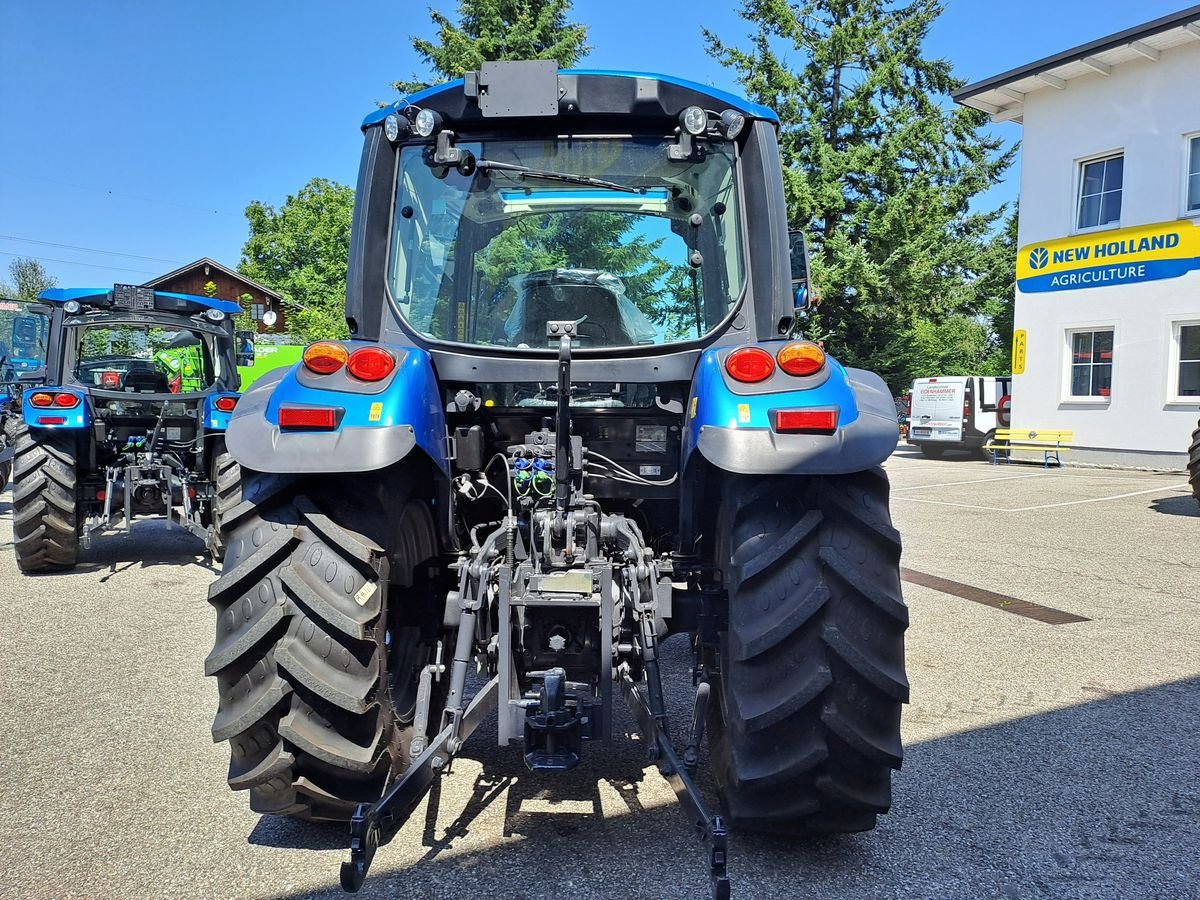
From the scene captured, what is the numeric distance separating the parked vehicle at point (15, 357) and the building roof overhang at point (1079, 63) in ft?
56.7

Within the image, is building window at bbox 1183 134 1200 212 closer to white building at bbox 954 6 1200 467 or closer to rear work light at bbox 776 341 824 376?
white building at bbox 954 6 1200 467

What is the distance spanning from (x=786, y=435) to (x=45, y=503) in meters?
6.76

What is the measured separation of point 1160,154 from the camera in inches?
636

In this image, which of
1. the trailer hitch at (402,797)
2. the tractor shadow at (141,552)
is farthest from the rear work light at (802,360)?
the tractor shadow at (141,552)

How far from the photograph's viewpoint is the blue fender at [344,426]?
2.69 meters

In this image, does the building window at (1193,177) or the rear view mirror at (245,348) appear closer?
the rear view mirror at (245,348)

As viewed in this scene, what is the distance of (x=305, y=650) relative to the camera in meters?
2.64

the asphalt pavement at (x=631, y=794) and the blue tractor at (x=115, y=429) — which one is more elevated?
the blue tractor at (x=115, y=429)

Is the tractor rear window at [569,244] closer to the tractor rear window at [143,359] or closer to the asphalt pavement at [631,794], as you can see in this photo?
the asphalt pavement at [631,794]

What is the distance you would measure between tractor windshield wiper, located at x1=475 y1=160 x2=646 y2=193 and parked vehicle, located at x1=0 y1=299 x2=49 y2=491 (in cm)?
656

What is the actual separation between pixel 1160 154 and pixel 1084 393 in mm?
4501

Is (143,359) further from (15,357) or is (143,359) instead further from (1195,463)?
(1195,463)

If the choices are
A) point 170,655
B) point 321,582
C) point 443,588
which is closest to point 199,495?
point 170,655

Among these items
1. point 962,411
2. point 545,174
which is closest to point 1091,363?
point 962,411
